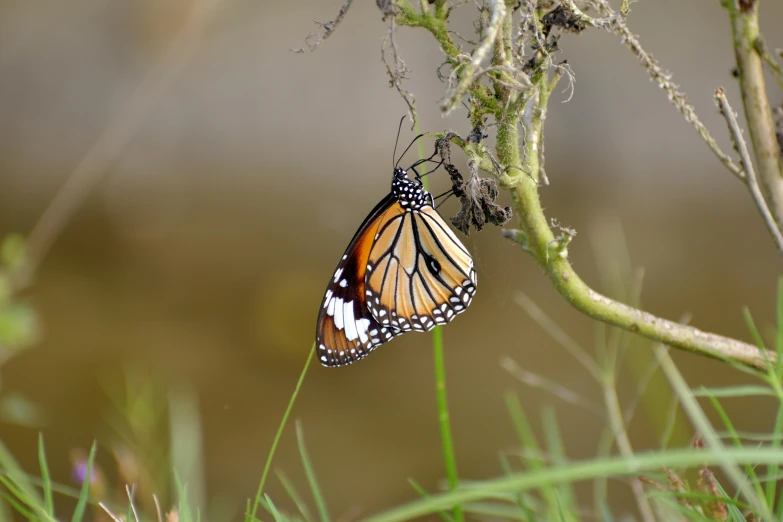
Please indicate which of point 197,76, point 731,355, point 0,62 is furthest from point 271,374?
point 731,355

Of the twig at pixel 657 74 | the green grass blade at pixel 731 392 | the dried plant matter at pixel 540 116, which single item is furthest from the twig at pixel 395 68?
the green grass blade at pixel 731 392

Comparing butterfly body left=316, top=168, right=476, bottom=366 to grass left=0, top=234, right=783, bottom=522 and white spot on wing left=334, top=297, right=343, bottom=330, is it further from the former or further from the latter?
grass left=0, top=234, right=783, bottom=522

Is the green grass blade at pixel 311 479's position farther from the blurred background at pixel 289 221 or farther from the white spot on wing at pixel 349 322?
the blurred background at pixel 289 221

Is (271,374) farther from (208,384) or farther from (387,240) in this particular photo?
(387,240)

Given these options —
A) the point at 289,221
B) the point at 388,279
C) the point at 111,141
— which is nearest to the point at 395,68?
the point at 388,279

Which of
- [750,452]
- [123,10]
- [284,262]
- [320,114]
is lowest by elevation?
[284,262]

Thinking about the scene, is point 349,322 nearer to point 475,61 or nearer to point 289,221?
point 475,61
